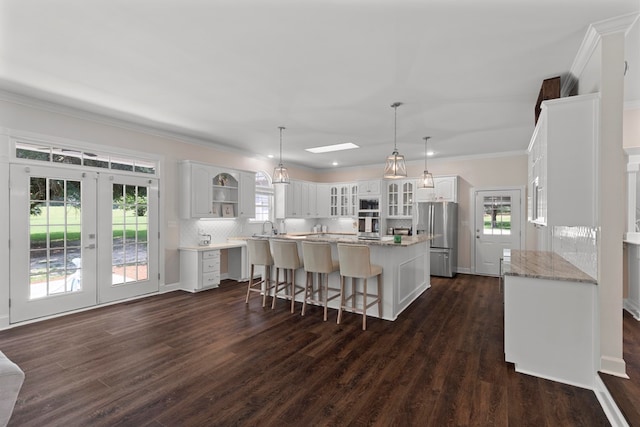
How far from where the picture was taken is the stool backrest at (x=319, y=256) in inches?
158

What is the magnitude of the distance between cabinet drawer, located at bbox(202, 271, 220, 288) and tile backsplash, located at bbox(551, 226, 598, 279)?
5127 mm

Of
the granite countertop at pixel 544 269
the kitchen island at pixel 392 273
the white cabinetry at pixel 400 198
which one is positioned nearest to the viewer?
the granite countertop at pixel 544 269

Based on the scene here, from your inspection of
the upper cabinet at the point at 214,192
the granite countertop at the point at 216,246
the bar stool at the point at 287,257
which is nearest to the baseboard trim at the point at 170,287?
the granite countertop at the point at 216,246

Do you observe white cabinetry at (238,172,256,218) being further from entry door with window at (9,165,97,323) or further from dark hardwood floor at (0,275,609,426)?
dark hardwood floor at (0,275,609,426)

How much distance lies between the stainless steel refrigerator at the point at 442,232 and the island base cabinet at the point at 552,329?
3.97m

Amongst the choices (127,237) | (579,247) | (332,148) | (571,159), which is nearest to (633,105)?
(579,247)

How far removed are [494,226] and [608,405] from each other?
502 cm

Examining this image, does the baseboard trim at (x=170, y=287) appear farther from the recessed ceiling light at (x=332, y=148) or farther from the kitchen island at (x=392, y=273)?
the recessed ceiling light at (x=332, y=148)

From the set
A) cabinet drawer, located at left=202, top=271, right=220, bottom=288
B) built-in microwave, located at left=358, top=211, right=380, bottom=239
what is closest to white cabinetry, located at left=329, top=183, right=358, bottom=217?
→ built-in microwave, located at left=358, top=211, right=380, bottom=239

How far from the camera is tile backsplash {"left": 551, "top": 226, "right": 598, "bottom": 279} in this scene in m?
2.50

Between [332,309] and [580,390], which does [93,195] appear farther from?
[580,390]

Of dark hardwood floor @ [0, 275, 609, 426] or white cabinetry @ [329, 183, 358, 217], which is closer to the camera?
dark hardwood floor @ [0, 275, 609, 426]

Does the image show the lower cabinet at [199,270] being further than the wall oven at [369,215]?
No

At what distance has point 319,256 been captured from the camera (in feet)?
13.3
